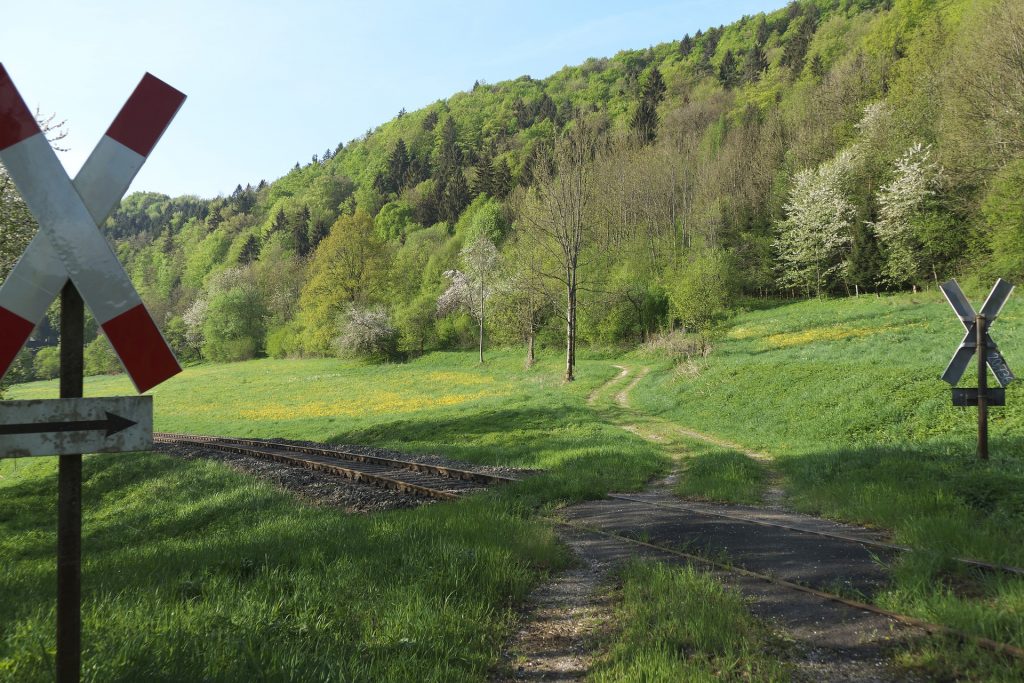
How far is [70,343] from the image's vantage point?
245cm

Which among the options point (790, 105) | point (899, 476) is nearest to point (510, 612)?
point (899, 476)

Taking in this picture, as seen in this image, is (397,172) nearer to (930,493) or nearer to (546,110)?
(546,110)

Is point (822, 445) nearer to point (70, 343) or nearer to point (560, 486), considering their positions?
point (560, 486)

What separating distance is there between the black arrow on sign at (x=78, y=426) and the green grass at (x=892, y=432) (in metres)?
5.84

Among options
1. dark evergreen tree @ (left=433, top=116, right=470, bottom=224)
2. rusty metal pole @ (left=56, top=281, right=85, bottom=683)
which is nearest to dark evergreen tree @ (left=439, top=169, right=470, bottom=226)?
dark evergreen tree @ (left=433, top=116, right=470, bottom=224)

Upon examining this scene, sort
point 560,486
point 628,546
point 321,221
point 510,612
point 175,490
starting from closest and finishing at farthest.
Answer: point 510,612 → point 628,546 → point 560,486 → point 175,490 → point 321,221

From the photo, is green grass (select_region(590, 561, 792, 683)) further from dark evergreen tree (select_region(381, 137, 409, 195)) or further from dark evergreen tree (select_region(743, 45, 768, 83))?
dark evergreen tree (select_region(381, 137, 409, 195))

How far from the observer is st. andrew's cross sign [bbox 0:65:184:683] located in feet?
7.54

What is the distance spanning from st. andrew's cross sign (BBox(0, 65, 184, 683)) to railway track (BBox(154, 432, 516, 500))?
7895 mm

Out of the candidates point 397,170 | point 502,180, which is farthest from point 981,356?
point 397,170

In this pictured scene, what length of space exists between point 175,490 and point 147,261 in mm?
161528

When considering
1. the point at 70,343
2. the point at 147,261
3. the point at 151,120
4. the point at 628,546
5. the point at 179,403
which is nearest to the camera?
the point at 70,343

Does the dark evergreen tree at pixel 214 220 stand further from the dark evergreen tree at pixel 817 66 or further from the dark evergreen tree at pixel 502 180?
the dark evergreen tree at pixel 817 66

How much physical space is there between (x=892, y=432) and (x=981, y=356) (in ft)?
17.9
